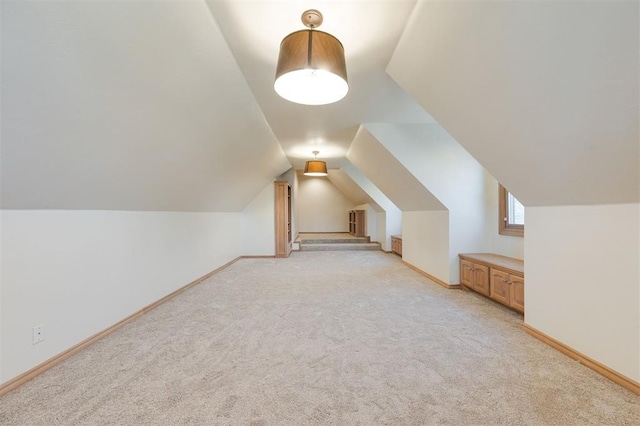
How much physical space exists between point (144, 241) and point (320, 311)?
7.23ft

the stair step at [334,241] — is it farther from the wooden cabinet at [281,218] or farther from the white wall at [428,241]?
the white wall at [428,241]

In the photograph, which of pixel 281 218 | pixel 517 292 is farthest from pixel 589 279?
pixel 281 218

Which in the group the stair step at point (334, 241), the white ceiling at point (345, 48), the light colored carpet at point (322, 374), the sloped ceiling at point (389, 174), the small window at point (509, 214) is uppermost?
the white ceiling at point (345, 48)

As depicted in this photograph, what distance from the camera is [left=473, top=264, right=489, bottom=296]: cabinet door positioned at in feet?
11.4

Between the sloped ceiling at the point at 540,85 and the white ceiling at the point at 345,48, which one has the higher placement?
the white ceiling at the point at 345,48

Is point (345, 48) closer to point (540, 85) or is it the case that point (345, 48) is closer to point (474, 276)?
point (540, 85)

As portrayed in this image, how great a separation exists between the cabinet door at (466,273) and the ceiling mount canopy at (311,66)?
3.22 metres

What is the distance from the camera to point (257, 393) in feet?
5.72

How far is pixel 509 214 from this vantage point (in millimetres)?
3930

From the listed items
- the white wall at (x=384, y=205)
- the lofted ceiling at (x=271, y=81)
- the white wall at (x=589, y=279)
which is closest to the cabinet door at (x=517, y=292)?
the white wall at (x=589, y=279)

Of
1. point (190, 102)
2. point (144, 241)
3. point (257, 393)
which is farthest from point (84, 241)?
point (257, 393)

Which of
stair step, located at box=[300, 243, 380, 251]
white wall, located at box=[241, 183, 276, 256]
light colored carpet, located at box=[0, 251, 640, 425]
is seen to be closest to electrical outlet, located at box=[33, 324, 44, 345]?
light colored carpet, located at box=[0, 251, 640, 425]

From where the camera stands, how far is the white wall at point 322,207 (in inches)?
452

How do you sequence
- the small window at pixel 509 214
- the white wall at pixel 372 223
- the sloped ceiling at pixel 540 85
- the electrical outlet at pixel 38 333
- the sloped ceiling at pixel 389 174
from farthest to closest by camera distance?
the white wall at pixel 372 223 < the sloped ceiling at pixel 389 174 < the small window at pixel 509 214 < the electrical outlet at pixel 38 333 < the sloped ceiling at pixel 540 85
